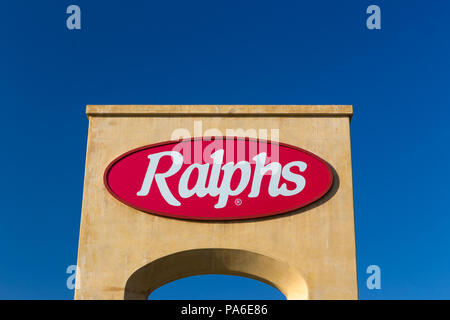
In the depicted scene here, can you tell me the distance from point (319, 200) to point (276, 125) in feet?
7.53

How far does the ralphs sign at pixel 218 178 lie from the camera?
51.0 ft

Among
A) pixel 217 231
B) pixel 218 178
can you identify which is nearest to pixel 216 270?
pixel 217 231

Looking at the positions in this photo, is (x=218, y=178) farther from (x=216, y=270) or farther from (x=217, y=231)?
(x=216, y=270)

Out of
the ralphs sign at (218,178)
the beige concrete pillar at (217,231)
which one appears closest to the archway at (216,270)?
the beige concrete pillar at (217,231)

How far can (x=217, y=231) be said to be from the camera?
15.3 meters

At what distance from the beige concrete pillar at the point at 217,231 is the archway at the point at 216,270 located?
3 centimetres

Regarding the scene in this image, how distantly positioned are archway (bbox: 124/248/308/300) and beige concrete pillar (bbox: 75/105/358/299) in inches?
1.1

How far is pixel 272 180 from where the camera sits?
15.8 m

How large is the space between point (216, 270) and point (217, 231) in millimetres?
1651

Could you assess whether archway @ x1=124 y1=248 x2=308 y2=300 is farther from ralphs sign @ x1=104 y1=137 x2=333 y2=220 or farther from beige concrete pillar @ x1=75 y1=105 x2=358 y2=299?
ralphs sign @ x1=104 y1=137 x2=333 y2=220

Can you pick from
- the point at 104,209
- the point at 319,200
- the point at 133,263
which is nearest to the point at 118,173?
the point at 104,209

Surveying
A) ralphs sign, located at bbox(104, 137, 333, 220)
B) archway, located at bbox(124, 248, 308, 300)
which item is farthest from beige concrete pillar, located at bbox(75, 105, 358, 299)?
ralphs sign, located at bbox(104, 137, 333, 220)
